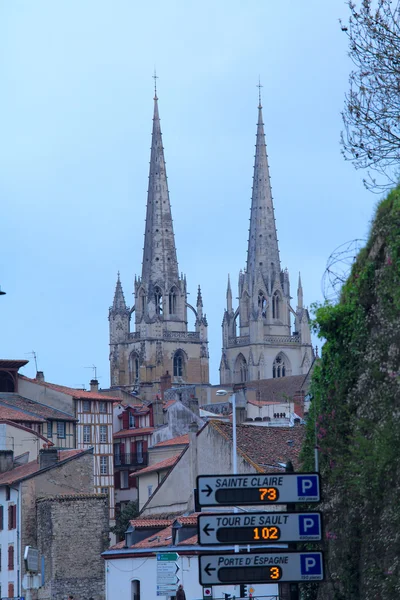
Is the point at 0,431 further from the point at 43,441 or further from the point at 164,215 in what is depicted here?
the point at 164,215

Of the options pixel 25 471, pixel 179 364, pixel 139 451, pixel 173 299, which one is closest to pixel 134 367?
pixel 179 364

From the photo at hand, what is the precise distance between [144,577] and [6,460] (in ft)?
72.7

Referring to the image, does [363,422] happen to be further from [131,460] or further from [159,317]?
[159,317]

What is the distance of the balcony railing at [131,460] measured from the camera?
9850cm

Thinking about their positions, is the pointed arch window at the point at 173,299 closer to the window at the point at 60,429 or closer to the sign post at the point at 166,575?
the window at the point at 60,429

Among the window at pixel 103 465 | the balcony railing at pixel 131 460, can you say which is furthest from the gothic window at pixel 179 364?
the window at pixel 103 465

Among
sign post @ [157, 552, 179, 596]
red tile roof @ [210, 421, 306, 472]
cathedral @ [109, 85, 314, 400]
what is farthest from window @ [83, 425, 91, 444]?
cathedral @ [109, 85, 314, 400]

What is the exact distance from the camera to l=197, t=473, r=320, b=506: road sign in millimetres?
19156

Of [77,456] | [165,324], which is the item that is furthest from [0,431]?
[165,324]

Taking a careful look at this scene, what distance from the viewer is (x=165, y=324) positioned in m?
194

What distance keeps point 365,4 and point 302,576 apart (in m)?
11.5

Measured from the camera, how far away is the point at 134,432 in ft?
332

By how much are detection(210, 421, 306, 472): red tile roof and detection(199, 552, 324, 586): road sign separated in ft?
101

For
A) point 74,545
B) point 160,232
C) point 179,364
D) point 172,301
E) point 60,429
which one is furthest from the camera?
point 172,301
